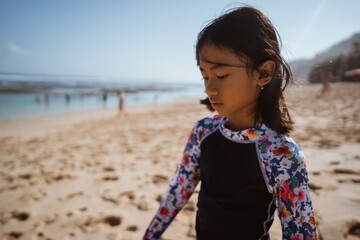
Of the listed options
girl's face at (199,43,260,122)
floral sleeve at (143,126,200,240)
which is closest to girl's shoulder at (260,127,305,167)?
girl's face at (199,43,260,122)

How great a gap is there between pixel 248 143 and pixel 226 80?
0.37 m

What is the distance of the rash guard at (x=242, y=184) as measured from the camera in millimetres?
945

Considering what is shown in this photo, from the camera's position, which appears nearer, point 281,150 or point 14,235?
point 281,150

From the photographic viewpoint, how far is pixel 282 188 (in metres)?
0.97

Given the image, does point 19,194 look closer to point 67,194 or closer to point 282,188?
point 67,194

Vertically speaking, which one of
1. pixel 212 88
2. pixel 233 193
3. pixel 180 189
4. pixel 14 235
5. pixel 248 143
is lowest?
pixel 14 235

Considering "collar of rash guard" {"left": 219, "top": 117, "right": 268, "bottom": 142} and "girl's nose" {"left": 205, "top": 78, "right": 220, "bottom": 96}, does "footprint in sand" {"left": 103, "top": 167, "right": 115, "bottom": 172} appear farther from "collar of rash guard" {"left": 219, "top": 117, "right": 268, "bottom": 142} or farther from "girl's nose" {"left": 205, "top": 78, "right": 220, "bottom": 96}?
"girl's nose" {"left": 205, "top": 78, "right": 220, "bottom": 96}

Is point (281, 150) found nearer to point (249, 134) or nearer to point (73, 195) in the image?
point (249, 134)

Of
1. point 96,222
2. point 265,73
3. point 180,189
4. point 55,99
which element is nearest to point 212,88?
point 265,73

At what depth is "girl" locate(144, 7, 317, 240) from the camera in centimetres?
96

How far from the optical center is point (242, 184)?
3.53 feet

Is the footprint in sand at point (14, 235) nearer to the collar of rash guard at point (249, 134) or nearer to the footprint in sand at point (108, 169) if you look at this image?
the footprint in sand at point (108, 169)

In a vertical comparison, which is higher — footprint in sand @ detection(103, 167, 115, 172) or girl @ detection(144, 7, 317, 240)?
girl @ detection(144, 7, 317, 240)

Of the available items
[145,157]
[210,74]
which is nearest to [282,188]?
[210,74]
